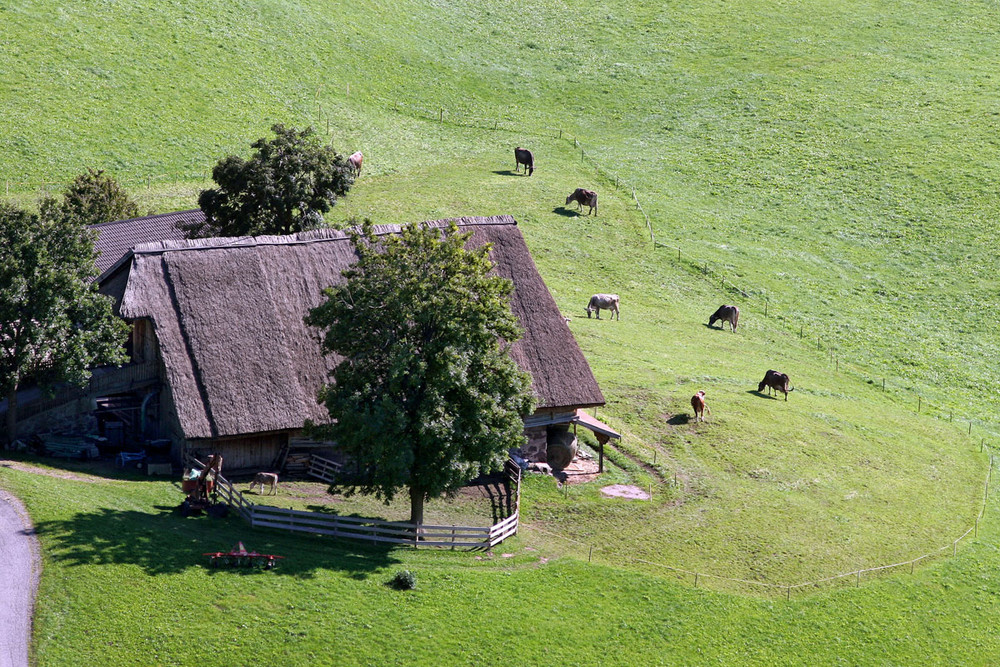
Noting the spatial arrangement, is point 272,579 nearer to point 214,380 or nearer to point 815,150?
point 214,380

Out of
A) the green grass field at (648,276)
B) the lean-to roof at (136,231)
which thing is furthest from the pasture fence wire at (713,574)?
the lean-to roof at (136,231)

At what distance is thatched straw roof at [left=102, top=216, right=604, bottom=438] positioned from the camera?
37.6 m

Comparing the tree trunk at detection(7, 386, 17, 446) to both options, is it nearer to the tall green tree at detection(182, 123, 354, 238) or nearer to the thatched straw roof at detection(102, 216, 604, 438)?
the thatched straw roof at detection(102, 216, 604, 438)

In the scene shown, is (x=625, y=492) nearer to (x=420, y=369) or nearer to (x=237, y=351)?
(x=420, y=369)

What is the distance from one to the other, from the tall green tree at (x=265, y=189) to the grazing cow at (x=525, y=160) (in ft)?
77.8

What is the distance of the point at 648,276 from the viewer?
208ft

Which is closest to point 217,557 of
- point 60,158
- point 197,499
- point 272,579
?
point 272,579

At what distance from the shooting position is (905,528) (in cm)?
4084

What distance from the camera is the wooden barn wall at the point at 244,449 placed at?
123 feet

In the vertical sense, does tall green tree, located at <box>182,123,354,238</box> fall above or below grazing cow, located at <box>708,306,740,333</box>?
above

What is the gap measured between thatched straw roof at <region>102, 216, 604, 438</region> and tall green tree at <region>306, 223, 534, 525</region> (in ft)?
11.8

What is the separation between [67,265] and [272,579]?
13360 millimetres

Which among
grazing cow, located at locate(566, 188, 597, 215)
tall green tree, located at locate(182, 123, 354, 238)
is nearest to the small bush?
tall green tree, located at locate(182, 123, 354, 238)

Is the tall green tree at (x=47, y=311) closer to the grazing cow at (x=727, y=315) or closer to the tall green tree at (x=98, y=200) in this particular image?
the tall green tree at (x=98, y=200)
